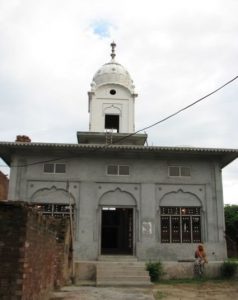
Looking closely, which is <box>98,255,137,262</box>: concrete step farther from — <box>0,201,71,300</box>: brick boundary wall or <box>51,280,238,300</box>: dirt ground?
<box>0,201,71,300</box>: brick boundary wall

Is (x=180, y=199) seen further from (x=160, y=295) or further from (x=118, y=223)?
→ (x=160, y=295)

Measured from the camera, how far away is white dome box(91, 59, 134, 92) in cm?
2421

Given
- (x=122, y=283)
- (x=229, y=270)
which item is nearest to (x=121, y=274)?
(x=122, y=283)

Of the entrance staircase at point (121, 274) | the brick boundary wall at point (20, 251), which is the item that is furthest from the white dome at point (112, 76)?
the brick boundary wall at point (20, 251)

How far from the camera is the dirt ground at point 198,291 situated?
11852 mm

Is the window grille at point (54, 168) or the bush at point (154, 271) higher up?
the window grille at point (54, 168)

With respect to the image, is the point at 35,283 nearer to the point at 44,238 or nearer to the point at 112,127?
the point at 44,238

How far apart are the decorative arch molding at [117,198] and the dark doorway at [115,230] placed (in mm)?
1669

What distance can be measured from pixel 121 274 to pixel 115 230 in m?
6.97

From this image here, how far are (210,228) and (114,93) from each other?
1013 centimetres

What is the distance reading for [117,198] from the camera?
1912 cm

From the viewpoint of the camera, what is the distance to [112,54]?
1045 inches

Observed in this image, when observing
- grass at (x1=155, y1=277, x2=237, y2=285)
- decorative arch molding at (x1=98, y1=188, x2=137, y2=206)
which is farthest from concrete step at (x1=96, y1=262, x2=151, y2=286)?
decorative arch molding at (x1=98, y1=188, x2=137, y2=206)

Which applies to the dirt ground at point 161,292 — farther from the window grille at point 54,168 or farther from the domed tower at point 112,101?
the domed tower at point 112,101
